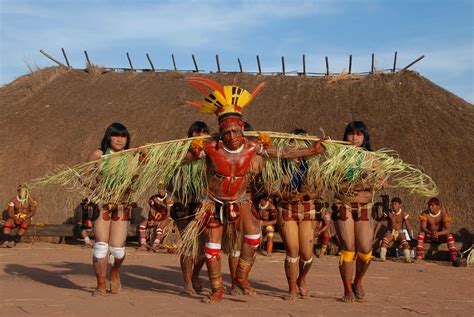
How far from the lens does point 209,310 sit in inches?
243

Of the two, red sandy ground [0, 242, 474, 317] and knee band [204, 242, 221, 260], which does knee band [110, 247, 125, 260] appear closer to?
red sandy ground [0, 242, 474, 317]

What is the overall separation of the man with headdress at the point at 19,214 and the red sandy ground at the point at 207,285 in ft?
6.20

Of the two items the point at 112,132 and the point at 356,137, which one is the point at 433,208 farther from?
the point at 112,132

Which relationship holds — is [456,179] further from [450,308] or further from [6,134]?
[6,134]

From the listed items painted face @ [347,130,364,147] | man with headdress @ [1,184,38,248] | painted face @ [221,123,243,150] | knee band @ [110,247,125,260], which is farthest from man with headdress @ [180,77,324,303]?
man with headdress @ [1,184,38,248]

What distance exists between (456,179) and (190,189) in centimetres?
797

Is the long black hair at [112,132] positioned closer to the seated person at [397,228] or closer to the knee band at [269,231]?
the knee band at [269,231]

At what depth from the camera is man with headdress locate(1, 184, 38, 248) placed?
45.1 feet

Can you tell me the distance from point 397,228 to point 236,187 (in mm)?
6527

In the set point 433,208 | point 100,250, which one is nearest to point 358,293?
point 100,250

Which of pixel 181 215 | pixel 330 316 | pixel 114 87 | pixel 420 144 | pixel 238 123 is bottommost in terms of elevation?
pixel 330 316

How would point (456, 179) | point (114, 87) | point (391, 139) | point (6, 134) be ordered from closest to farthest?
point (456, 179), point (391, 139), point (6, 134), point (114, 87)

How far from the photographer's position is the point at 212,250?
6.74m

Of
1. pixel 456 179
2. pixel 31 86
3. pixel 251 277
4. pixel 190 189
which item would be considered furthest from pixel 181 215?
pixel 31 86
